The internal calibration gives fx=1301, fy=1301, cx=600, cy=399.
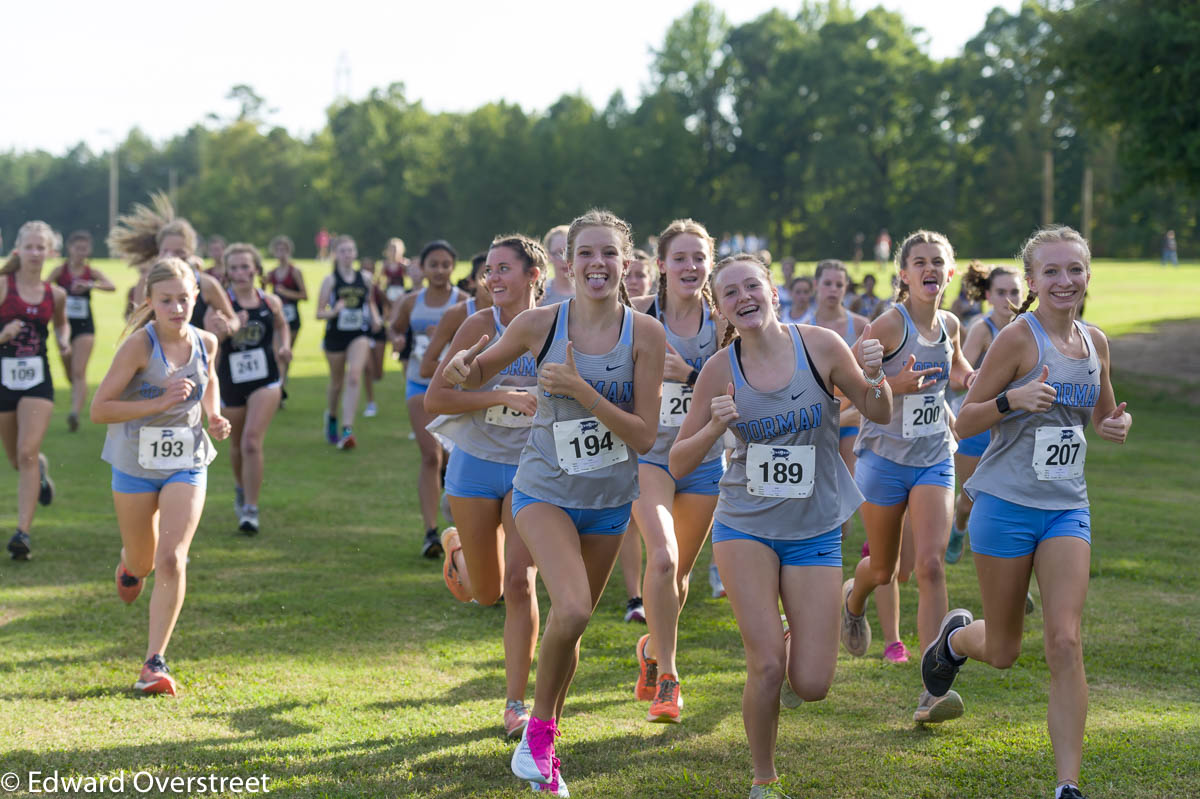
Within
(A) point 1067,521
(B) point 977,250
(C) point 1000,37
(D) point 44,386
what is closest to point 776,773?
(A) point 1067,521

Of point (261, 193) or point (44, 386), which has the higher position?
point (261, 193)

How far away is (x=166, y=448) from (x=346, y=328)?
7999 mm

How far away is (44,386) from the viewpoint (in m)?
8.96

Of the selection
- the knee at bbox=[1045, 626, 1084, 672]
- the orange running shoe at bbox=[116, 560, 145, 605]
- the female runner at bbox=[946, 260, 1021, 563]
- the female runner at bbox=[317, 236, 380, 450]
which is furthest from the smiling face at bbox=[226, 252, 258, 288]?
the knee at bbox=[1045, 626, 1084, 672]

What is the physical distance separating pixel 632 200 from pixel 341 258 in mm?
63529

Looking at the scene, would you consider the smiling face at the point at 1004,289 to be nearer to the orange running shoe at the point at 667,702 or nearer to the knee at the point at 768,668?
the orange running shoe at the point at 667,702

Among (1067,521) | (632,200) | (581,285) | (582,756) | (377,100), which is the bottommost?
(582,756)

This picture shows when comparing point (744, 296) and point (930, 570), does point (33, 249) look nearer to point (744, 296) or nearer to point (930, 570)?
point (744, 296)

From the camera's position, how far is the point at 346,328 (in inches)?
553

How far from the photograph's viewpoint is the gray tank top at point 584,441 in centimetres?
486

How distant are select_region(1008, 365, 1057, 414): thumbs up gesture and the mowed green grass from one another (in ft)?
4.64

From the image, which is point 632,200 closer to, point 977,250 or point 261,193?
point 977,250

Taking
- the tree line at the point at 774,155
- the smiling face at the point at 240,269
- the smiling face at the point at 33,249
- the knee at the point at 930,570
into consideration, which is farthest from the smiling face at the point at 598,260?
the tree line at the point at 774,155

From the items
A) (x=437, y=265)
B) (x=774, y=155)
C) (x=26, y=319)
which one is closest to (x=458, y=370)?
(x=437, y=265)
